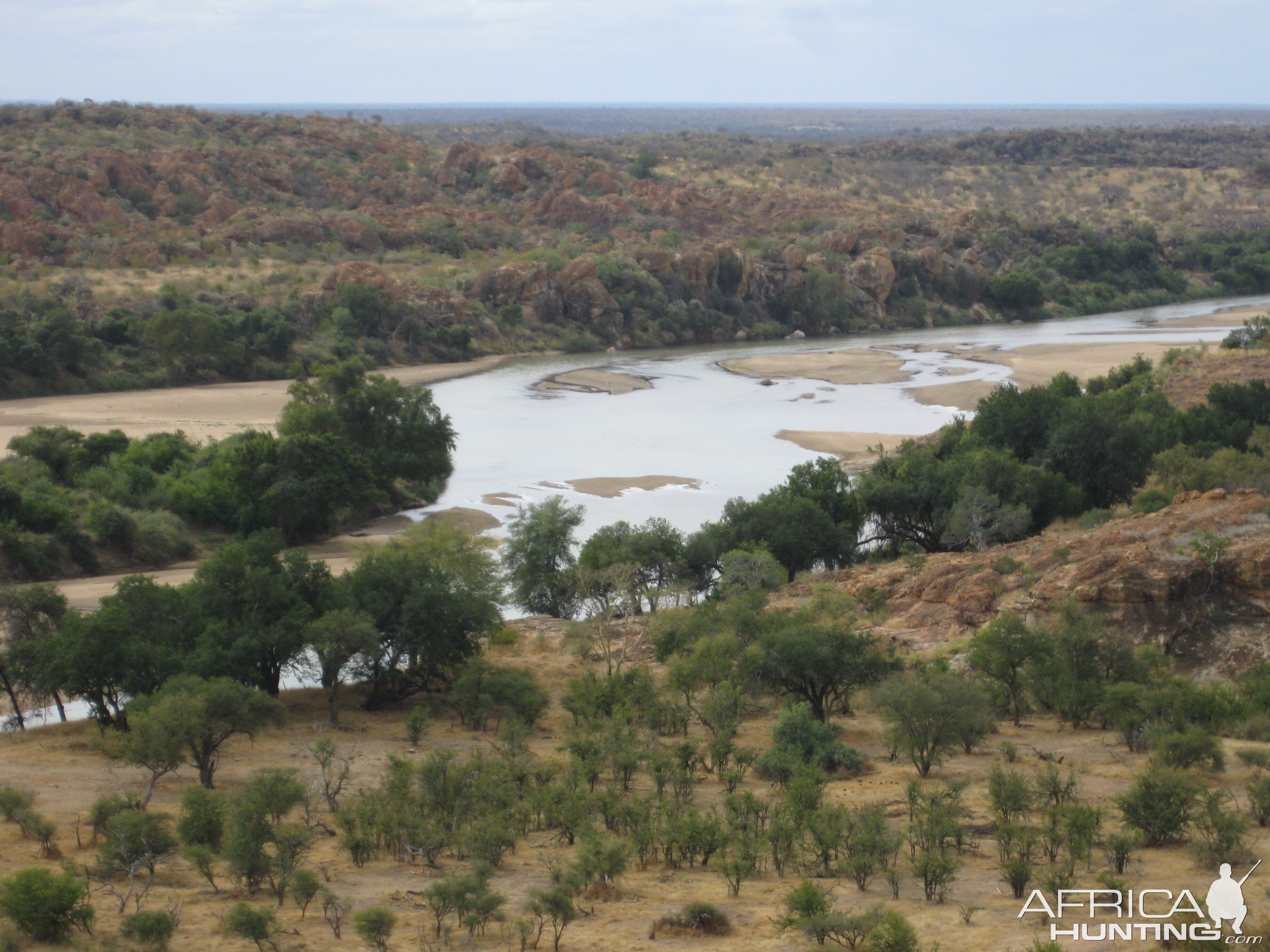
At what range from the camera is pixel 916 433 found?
45188 millimetres

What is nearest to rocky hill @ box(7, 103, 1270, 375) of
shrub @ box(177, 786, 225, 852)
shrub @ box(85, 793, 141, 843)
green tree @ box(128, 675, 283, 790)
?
green tree @ box(128, 675, 283, 790)

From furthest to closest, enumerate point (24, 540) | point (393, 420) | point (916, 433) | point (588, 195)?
point (588, 195)
point (916, 433)
point (393, 420)
point (24, 540)

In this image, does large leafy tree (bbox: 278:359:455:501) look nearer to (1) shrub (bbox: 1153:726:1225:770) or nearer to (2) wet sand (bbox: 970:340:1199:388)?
(2) wet sand (bbox: 970:340:1199:388)

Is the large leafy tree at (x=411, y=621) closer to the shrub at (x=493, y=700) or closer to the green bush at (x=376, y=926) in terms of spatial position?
the shrub at (x=493, y=700)

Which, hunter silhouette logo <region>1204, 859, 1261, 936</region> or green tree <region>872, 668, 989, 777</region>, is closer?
hunter silhouette logo <region>1204, 859, 1261, 936</region>

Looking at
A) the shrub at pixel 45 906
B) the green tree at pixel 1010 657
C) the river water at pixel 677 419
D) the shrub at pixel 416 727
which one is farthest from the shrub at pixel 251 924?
the river water at pixel 677 419

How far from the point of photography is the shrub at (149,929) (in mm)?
10609

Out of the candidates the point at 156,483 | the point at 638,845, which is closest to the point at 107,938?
the point at 638,845

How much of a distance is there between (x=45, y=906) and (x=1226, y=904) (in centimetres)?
996

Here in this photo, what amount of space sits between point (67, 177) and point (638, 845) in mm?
78284

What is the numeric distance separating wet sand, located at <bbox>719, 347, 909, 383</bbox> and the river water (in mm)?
813

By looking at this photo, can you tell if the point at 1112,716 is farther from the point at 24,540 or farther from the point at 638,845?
the point at 24,540

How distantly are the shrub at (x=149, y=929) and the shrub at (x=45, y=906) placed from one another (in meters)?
0.47

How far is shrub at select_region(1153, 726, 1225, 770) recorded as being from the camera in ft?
48.5
